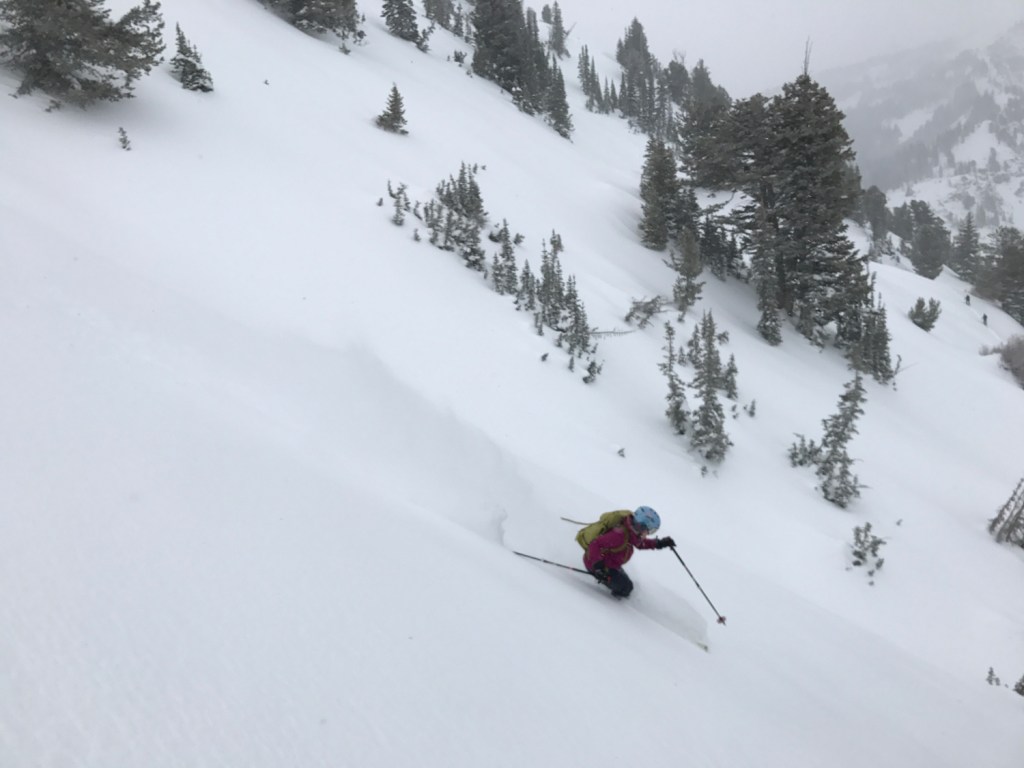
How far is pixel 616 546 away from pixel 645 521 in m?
0.38

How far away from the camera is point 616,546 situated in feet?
16.8

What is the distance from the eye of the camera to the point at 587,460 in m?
8.20

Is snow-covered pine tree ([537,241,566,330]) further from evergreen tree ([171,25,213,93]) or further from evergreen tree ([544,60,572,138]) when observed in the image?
evergreen tree ([544,60,572,138])

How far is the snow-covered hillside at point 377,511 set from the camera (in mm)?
2424

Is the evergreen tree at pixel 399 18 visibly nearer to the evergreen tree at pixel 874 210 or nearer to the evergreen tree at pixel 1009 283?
the evergreen tree at pixel 1009 283

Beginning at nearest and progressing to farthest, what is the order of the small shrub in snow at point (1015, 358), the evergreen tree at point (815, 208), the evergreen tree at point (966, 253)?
the evergreen tree at point (815, 208), the small shrub in snow at point (1015, 358), the evergreen tree at point (966, 253)

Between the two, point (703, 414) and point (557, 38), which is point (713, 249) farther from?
point (557, 38)

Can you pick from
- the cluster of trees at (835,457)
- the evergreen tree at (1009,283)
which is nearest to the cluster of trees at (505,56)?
the cluster of trees at (835,457)

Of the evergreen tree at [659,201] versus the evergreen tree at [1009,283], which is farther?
the evergreen tree at [1009,283]

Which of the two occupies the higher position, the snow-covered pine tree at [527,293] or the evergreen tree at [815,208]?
the evergreen tree at [815,208]

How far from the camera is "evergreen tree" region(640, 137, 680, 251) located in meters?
20.0

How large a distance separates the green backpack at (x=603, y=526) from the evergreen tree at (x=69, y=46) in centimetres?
1295

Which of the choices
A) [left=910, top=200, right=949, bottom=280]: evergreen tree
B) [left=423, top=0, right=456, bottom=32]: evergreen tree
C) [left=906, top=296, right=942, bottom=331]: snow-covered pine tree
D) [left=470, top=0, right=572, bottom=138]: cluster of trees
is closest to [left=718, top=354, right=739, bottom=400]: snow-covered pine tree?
[left=906, top=296, right=942, bottom=331]: snow-covered pine tree

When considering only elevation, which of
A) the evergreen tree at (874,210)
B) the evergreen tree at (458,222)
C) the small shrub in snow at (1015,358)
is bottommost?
the evergreen tree at (458,222)
